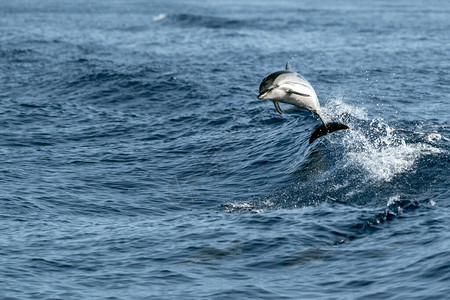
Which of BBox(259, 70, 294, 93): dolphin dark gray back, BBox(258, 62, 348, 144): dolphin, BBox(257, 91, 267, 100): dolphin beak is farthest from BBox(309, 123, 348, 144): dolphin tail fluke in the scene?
BBox(257, 91, 267, 100): dolphin beak

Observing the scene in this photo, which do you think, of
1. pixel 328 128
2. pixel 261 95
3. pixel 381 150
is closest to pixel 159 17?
pixel 381 150

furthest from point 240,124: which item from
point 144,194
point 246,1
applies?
point 246,1

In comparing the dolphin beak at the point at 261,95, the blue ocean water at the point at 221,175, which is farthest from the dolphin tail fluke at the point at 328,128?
the dolphin beak at the point at 261,95

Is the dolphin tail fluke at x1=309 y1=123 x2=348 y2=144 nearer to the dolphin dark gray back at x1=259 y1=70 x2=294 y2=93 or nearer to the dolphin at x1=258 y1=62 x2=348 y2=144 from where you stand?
the dolphin at x1=258 y1=62 x2=348 y2=144

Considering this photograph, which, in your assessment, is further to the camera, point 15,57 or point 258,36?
point 258,36

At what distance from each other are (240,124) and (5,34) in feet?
124

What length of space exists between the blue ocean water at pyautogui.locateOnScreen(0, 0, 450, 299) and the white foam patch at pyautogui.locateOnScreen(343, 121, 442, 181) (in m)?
0.08

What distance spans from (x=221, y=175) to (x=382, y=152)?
5.57 meters

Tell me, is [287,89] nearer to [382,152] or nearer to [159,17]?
[382,152]

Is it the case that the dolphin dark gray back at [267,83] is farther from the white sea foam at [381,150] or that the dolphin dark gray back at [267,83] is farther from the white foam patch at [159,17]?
the white foam patch at [159,17]

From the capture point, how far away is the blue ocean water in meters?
16.1

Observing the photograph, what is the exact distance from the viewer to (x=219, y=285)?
15.6m

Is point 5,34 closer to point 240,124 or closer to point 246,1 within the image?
point 240,124

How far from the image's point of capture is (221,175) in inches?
998
